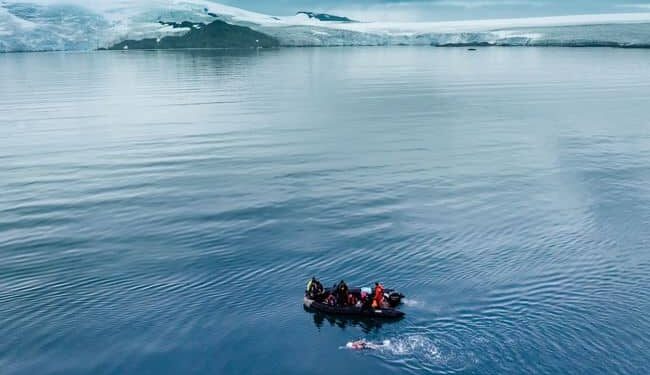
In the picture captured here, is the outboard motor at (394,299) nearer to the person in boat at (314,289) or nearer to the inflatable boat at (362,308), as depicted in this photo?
the inflatable boat at (362,308)

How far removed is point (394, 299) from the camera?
31.8 metres

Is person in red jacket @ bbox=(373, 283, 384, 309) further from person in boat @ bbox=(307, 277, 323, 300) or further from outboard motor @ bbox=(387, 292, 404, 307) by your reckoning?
person in boat @ bbox=(307, 277, 323, 300)

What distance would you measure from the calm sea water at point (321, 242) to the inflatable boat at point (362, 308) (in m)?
0.60

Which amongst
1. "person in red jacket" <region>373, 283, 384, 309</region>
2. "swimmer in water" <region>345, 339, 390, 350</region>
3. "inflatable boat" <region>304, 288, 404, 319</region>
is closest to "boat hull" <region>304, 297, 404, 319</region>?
"inflatable boat" <region>304, 288, 404, 319</region>

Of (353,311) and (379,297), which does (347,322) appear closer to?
(353,311)

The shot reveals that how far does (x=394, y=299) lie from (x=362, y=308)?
185cm

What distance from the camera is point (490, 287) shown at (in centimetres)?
3362

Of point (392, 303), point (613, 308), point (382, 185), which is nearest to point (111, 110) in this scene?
point (382, 185)

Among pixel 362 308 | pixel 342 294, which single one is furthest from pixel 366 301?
pixel 342 294

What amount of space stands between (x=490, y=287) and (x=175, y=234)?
22.8 m

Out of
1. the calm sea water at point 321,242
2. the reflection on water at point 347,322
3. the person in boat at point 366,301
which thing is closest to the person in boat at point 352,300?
the person in boat at point 366,301

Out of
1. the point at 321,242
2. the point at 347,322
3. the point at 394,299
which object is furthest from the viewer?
the point at 321,242

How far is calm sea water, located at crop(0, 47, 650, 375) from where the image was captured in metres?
28.3

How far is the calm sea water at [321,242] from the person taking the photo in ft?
92.9
